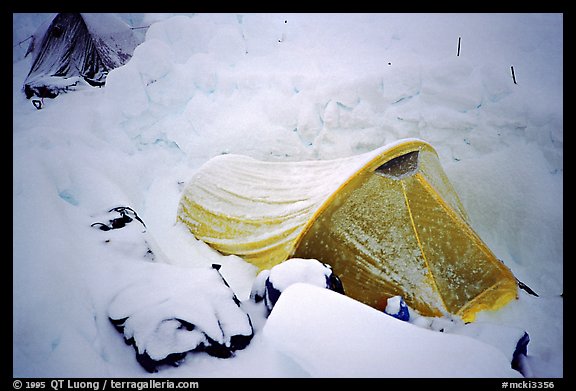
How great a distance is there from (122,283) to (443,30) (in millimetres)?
4743

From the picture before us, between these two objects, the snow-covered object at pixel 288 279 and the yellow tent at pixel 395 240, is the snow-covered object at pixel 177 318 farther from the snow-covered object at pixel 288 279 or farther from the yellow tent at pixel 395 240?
the yellow tent at pixel 395 240

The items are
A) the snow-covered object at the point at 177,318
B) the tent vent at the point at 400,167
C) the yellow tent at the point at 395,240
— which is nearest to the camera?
the snow-covered object at the point at 177,318

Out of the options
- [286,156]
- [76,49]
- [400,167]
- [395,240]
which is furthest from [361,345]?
[76,49]

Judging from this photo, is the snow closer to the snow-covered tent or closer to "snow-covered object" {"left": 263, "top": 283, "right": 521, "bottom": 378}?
"snow-covered object" {"left": 263, "top": 283, "right": 521, "bottom": 378}

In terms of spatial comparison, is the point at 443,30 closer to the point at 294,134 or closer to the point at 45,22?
the point at 294,134

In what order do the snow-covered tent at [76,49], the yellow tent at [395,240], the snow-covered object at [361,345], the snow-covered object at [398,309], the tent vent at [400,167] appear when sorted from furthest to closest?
the snow-covered tent at [76,49] → the tent vent at [400,167] → the yellow tent at [395,240] → the snow-covered object at [398,309] → the snow-covered object at [361,345]

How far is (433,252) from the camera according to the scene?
231 centimetres

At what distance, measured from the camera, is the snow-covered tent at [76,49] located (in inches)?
226

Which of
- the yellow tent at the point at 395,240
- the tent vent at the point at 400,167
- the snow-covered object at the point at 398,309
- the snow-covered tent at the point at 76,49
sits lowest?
the snow-covered object at the point at 398,309

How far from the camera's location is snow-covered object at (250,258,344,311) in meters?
1.85

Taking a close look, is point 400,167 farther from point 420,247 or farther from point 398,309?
point 398,309

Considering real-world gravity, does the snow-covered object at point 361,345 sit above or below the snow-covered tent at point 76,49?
below

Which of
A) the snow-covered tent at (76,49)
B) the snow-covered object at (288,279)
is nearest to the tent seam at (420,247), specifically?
the snow-covered object at (288,279)

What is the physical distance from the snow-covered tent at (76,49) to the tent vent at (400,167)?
504cm
